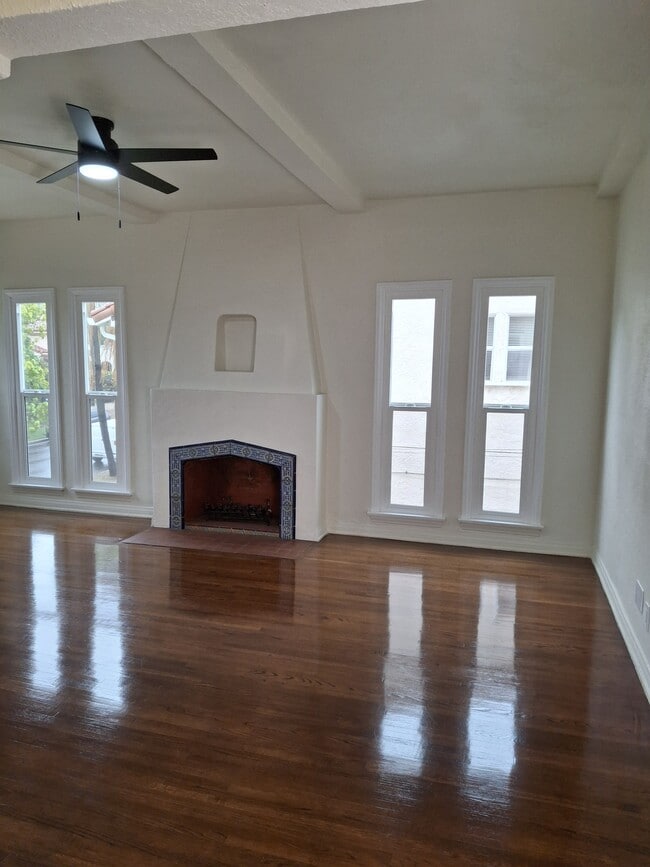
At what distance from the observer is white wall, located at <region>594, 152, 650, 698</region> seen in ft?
9.84

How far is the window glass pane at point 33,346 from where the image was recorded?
5.81m

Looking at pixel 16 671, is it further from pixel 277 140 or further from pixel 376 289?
pixel 376 289

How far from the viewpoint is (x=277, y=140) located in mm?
3234

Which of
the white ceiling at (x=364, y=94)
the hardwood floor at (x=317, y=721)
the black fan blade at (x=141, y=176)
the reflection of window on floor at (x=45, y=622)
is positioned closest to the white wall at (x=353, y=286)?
the white ceiling at (x=364, y=94)

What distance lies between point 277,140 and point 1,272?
3.99 metres

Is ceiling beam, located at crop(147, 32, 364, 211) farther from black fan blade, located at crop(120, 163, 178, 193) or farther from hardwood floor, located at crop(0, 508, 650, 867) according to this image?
hardwood floor, located at crop(0, 508, 650, 867)

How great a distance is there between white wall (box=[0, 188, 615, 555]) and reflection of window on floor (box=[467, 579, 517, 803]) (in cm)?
139

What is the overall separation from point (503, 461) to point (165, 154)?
3.32 meters

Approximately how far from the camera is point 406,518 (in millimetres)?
4969

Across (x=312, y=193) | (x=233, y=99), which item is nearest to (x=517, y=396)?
(x=312, y=193)

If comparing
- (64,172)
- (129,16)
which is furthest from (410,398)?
(129,16)

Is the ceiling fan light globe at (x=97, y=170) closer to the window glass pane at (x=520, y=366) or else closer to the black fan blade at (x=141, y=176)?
the black fan blade at (x=141, y=176)

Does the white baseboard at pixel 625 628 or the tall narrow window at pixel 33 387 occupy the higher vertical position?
the tall narrow window at pixel 33 387

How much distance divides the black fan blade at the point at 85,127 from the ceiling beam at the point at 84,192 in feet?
3.65
